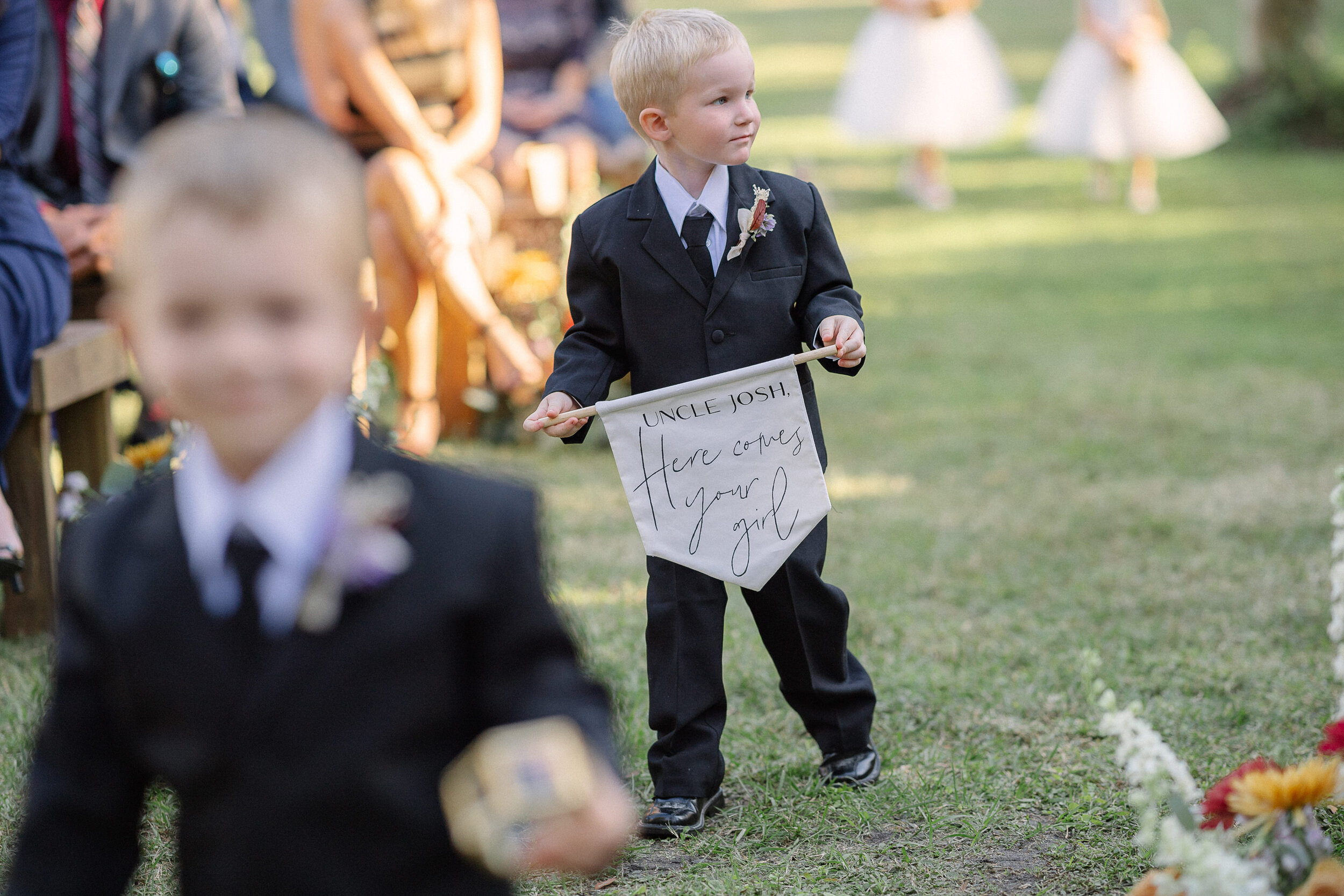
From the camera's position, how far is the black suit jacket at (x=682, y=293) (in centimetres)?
258

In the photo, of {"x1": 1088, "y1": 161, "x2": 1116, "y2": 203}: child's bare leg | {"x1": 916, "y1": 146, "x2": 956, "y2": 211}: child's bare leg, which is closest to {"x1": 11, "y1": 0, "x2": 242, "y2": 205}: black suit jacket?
{"x1": 916, "y1": 146, "x2": 956, "y2": 211}: child's bare leg

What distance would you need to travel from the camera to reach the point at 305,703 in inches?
48.0

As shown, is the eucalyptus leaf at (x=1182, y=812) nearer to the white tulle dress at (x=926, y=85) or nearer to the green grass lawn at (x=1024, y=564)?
the green grass lawn at (x=1024, y=564)

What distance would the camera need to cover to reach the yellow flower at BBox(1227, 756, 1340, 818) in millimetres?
1696

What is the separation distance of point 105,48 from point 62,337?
1078 millimetres

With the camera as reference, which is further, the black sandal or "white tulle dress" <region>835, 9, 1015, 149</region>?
"white tulle dress" <region>835, 9, 1015, 149</region>

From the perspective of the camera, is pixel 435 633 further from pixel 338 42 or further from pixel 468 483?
pixel 338 42

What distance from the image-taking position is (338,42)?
16.7 ft

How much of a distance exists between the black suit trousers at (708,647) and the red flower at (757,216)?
24.5 inches

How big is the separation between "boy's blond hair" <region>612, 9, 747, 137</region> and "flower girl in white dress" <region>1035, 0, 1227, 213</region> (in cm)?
916

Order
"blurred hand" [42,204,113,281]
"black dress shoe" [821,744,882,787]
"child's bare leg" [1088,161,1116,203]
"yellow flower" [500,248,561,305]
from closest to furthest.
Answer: "black dress shoe" [821,744,882,787] → "blurred hand" [42,204,113,281] → "yellow flower" [500,248,561,305] → "child's bare leg" [1088,161,1116,203]

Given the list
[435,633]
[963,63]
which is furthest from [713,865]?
[963,63]

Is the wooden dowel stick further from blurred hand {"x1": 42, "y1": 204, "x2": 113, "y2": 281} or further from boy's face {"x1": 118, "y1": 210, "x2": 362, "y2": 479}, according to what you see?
blurred hand {"x1": 42, "y1": 204, "x2": 113, "y2": 281}

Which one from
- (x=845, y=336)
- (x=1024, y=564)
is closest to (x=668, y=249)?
(x=845, y=336)
